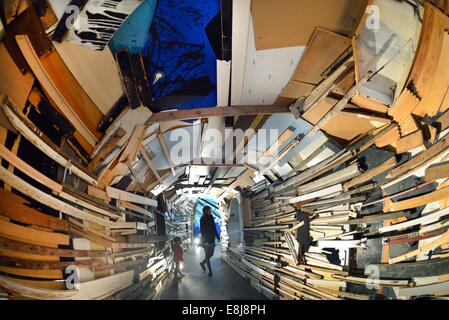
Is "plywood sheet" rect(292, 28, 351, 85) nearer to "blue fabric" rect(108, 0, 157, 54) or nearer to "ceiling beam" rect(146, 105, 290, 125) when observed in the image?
"ceiling beam" rect(146, 105, 290, 125)

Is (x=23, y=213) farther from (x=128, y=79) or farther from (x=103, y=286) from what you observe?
(x=128, y=79)

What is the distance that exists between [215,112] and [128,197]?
920 millimetres

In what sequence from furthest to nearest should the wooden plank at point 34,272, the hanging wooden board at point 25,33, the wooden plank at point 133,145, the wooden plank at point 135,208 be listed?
the wooden plank at point 135,208 < the wooden plank at point 133,145 < the wooden plank at point 34,272 < the hanging wooden board at point 25,33

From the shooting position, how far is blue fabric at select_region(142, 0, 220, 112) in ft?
4.26

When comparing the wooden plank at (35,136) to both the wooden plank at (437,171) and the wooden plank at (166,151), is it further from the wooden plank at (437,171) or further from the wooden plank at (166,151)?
the wooden plank at (437,171)

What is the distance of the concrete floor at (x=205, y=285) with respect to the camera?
146cm

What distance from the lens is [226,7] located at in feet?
4.08

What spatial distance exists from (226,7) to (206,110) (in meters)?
0.72

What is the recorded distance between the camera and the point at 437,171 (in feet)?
4.57

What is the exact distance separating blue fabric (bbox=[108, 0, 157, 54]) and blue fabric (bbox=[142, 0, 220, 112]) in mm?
28

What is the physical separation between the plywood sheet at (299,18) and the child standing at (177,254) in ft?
4.73

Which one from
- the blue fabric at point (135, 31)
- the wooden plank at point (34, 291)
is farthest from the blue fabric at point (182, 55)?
the wooden plank at point (34, 291)

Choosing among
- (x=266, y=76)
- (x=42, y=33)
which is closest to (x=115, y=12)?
(x=42, y=33)

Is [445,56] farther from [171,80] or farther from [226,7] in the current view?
[171,80]
